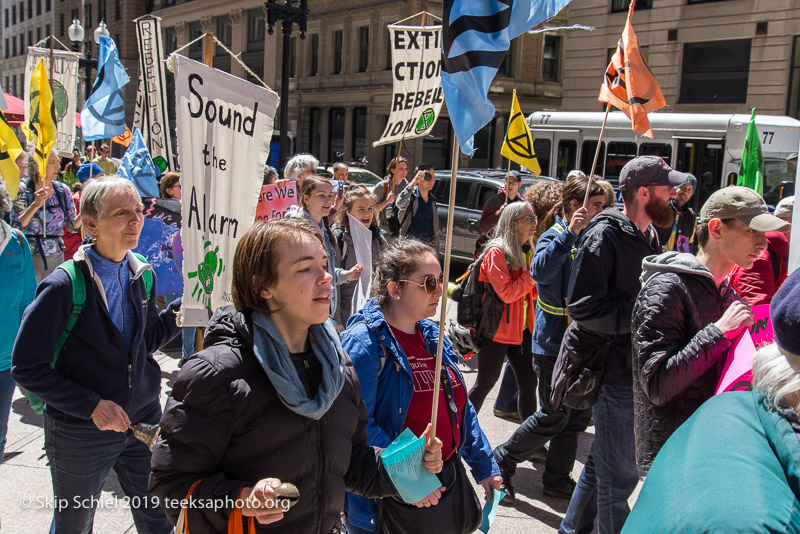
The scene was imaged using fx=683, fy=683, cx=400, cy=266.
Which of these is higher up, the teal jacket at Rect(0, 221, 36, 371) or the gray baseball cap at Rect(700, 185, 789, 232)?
the gray baseball cap at Rect(700, 185, 789, 232)

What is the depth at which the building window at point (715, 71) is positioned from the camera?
23000mm

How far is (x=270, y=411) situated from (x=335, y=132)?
36681 mm

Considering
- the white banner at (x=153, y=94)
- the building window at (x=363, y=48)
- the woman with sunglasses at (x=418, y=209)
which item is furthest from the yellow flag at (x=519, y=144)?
the building window at (x=363, y=48)

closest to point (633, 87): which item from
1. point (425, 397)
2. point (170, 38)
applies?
point (425, 397)

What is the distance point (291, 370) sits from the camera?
6.51 ft

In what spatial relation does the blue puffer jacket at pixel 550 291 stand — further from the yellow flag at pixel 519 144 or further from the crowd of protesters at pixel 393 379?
the yellow flag at pixel 519 144

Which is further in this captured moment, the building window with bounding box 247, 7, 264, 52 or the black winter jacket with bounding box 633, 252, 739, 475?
the building window with bounding box 247, 7, 264, 52

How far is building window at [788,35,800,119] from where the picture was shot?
21.4 meters

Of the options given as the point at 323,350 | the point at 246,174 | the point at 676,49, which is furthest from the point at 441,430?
the point at 676,49

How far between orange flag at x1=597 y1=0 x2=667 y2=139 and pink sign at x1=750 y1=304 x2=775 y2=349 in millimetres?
2981

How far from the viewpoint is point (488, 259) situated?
4820 mm

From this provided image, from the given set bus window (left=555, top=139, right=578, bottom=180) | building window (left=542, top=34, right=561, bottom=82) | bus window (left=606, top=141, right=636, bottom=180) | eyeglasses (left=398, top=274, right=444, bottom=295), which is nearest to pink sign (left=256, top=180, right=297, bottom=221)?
eyeglasses (left=398, top=274, right=444, bottom=295)

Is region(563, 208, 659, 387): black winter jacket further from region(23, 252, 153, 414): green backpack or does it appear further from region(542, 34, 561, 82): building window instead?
region(542, 34, 561, 82): building window

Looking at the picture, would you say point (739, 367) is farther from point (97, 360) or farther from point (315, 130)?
point (315, 130)
